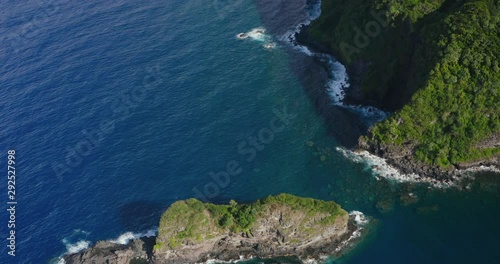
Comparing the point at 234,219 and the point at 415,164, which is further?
the point at 415,164

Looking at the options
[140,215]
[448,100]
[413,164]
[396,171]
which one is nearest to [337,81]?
[448,100]

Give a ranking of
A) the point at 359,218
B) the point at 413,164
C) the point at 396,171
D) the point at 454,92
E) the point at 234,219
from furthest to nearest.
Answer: the point at 396,171 → the point at 413,164 → the point at 454,92 → the point at 359,218 → the point at 234,219

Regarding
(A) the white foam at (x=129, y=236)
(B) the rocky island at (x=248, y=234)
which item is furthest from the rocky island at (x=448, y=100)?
(A) the white foam at (x=129, y=236)

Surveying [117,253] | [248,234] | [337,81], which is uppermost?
[337,81]

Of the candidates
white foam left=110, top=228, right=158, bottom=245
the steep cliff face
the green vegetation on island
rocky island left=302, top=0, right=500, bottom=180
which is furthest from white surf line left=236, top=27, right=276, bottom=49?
white foam left=110, top=228, right=158, bottom=245

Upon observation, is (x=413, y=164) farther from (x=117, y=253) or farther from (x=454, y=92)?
(x=117, y=253)

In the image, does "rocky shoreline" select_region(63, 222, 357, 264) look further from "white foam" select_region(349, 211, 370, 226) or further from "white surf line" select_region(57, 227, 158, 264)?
"white surf line" select_region(57, 227, 158, 264)

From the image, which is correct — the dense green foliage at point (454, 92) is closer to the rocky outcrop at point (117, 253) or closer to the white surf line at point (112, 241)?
the white surf line at point (112, 241)

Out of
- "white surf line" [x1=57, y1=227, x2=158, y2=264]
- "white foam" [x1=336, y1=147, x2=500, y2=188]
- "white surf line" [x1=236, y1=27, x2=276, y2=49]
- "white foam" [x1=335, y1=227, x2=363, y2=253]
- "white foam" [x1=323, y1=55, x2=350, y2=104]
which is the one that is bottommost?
"white surf line" [x1=57, y1=227, x2=158, y2=264]
